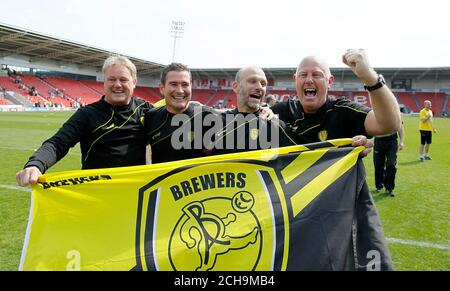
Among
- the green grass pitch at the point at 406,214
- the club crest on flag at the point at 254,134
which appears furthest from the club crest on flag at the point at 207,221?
the green grass pitch at the point at 406,214

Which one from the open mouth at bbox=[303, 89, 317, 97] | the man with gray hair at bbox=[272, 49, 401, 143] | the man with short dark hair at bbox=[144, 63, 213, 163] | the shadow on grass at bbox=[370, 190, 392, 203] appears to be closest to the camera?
the man with gray hair at bbox=[272, 49, 401, 143]

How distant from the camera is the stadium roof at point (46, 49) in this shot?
33750 mm

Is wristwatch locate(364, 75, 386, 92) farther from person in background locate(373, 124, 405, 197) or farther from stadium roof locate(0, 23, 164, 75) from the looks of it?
stadium roof locate(0, 23, 164, 75)

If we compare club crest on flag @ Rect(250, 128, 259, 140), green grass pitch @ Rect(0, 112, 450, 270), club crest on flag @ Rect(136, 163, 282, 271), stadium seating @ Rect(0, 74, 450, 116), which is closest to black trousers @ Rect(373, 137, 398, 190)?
green grass pitch @ Rect(0, 112, 450, 270)

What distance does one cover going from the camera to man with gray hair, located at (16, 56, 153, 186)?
115 inches

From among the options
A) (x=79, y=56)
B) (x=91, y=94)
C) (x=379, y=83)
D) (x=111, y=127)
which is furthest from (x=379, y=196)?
(x=91, y=94)

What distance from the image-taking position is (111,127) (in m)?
2.97

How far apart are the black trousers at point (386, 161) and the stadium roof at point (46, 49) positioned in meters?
35.7

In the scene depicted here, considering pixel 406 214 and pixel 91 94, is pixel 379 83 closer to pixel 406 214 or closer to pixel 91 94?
pixel 406 214

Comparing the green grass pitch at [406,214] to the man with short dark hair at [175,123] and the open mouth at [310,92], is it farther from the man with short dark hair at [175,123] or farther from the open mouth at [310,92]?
the open mouth at [310,92]

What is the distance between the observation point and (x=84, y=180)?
8.32 ft

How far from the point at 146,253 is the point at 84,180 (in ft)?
2.48

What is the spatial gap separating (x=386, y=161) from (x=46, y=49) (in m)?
43.8

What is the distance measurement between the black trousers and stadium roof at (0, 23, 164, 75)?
117 feet
